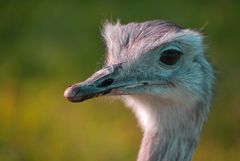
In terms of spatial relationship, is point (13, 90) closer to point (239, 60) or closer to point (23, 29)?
point (23, 29)

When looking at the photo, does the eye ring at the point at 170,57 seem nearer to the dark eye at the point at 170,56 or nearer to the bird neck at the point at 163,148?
the dark eye at the point at 170,56

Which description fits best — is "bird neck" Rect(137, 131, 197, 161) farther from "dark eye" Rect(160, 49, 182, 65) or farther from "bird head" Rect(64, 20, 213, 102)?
"dark eye" Rect(160, 49, 182, 65)

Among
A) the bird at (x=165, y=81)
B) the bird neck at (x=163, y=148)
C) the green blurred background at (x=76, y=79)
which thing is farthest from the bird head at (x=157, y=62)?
the green blurred background at (x=76, y=79)

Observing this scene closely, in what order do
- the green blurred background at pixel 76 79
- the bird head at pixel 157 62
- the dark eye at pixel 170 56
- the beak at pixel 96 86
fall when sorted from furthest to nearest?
the green blurred background at pixel 76 79, the dark eye at pixel 170 56, the bird head at pixel 157 62, the beak at pixel 96 86

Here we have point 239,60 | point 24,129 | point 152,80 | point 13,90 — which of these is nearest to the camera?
point 152,80

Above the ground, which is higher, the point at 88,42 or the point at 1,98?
the point at 88,42

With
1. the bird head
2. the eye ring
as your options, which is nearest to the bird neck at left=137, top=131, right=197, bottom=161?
the bird head

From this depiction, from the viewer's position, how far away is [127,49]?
4.91 m

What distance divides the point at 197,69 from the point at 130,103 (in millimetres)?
381

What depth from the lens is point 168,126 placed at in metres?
4.93

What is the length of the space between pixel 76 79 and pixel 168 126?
2978 mm

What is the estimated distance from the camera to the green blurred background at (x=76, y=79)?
7.02 meters

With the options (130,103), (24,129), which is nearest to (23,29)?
(24,129)

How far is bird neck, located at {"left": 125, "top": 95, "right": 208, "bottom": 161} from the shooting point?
4895mm
